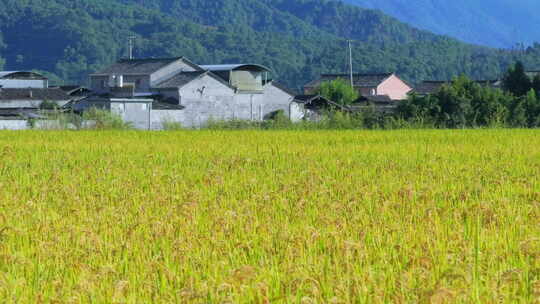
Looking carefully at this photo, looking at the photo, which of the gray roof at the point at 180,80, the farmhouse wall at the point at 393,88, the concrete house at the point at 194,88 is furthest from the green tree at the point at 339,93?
the gray roof at the point at 180,80

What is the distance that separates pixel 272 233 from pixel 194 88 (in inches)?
1999

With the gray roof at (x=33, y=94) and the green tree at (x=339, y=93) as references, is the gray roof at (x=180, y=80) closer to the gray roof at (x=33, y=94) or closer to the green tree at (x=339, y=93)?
the gray roof at (x=33, y=94)

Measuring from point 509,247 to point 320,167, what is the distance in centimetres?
580

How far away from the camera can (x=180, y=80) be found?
56500 mm

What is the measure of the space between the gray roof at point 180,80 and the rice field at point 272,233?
45.1 metres

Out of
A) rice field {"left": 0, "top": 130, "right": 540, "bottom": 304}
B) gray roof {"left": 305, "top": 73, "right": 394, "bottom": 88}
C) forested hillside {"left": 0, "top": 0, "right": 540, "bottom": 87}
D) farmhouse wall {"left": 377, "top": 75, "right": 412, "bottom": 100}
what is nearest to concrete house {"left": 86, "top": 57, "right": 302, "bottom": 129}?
gray roof {"left": 305, "top": 73, "right": 394, "bottom": 88}

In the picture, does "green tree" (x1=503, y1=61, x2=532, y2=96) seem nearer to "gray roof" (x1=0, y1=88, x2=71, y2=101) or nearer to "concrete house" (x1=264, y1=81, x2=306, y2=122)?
"concrete house" (x1=264, y1=81, x2=306, y2=122)

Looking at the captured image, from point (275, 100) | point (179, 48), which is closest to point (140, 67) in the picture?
point (275, 100)

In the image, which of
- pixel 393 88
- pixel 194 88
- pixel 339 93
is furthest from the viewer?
pixel 393 88

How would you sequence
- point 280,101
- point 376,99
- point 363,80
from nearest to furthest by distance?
point 280,101
point 376,99
point 363,80

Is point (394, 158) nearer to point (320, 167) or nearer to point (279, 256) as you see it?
point (320, 167)

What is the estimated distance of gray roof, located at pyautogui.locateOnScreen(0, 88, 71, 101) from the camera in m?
58.6

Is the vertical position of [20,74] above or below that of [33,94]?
above

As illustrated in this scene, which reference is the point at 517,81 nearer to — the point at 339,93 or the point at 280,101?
the point at 280,101
